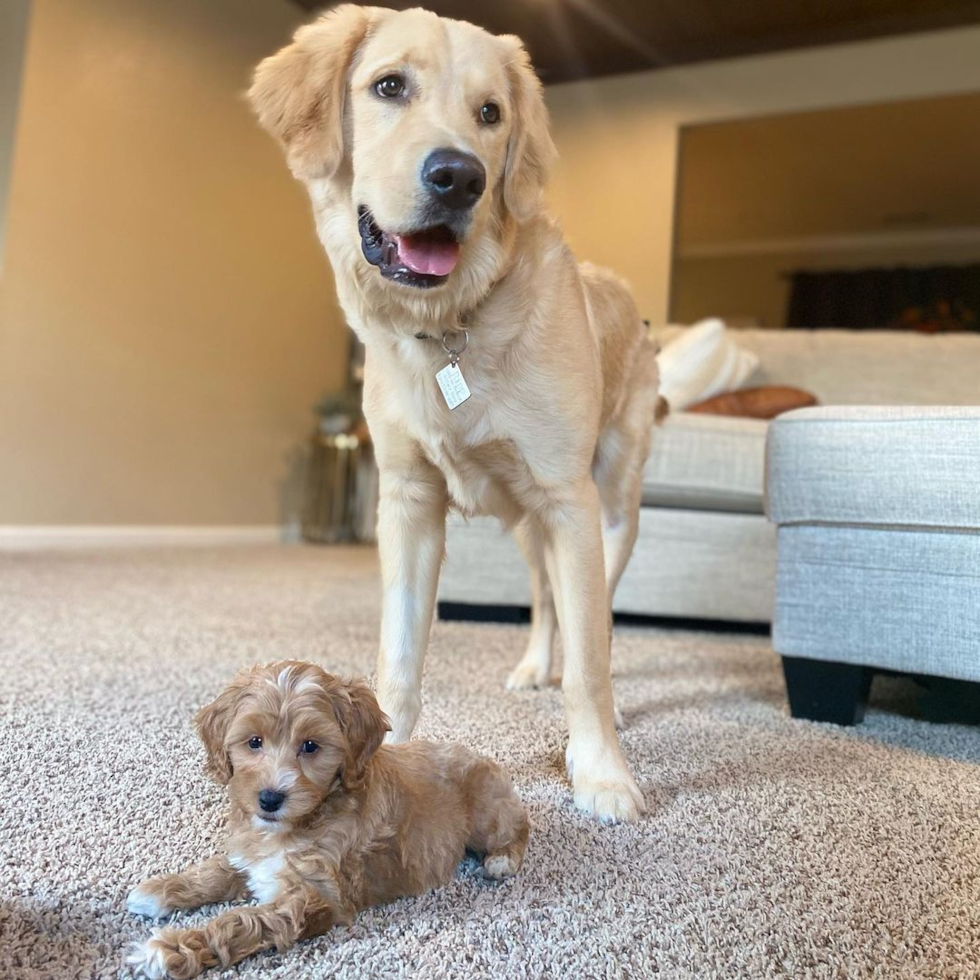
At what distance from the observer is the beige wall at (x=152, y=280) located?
445cm

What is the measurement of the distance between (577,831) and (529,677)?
→ 0.79 metres

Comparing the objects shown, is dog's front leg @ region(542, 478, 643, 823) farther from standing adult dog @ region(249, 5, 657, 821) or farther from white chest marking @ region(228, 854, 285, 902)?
white chest marking @ region(228, 854, 285, 902)

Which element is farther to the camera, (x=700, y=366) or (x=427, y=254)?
(x=700, y=366)

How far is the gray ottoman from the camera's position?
1.56 metres

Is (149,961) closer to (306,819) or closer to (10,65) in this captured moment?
(306,819)

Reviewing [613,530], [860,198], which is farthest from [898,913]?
[860,198]

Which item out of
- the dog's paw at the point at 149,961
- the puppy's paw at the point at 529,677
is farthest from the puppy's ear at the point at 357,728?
the puppy's paw at the point at 529,677

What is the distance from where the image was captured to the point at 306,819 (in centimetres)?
88

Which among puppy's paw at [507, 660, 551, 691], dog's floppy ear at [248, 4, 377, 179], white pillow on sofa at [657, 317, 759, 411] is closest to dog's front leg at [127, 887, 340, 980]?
dog's floppy ear at [248, 4, 377, 179]

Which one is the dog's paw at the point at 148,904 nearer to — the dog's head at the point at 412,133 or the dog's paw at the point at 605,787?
the dog's paw at the point at 605,787

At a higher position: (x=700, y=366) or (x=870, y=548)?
(x=700, y=366)

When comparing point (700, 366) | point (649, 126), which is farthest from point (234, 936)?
point (649, 126)

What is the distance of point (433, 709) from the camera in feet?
5.35

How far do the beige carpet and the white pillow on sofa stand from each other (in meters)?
1.29
